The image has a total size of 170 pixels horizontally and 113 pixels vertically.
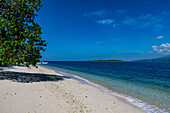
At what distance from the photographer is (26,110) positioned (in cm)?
540

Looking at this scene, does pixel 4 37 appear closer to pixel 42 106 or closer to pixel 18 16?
pixel 18 16

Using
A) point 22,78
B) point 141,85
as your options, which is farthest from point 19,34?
point 141,85

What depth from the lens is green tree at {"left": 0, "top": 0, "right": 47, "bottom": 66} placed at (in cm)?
1098

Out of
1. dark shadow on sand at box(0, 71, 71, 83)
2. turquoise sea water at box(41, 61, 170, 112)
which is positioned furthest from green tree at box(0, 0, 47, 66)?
turquoise sea water at box(41, 61, 170, 112)

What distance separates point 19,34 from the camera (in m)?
12.4

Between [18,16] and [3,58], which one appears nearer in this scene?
[3,58]

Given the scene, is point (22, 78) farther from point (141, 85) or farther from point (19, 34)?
point (141, 85)

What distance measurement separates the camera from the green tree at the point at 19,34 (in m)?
11.0

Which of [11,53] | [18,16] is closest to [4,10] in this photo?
[18,16]

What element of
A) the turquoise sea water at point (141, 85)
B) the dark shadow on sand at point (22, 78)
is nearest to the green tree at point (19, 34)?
the dark shadow on sand at point (22, 78)

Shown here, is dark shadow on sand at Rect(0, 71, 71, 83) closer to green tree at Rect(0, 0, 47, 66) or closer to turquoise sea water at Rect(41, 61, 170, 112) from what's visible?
green tree at Rect(0, 0, 47, 66)

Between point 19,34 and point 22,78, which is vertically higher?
point 19,34

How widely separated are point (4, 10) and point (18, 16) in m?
1.58

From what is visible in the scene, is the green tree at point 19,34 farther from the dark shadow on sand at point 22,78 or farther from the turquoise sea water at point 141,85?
the turquoise sea water at point 141,85
